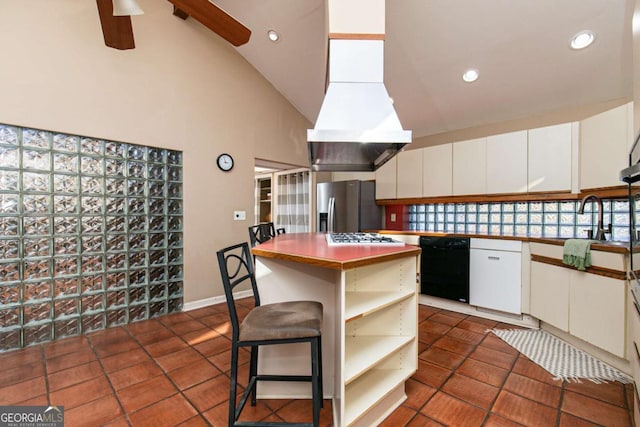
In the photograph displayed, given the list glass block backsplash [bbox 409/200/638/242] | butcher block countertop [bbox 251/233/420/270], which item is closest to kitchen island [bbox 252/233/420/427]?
butcher block countertop [bbox 251/233/420/270]

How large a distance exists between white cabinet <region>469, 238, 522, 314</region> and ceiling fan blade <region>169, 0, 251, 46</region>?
295 centimetres

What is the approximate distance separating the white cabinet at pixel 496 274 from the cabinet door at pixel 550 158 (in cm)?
66

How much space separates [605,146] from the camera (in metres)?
2.31

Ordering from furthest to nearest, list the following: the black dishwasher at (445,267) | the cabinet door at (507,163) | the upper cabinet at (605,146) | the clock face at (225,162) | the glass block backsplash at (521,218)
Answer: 1. the clock face at (225,162)
2. the black dishwasher at (445,267)
3. the cabinet door at (507,163)
4. the glass block backsplash at (521,218)
5. the upper cabinet at (605,146)

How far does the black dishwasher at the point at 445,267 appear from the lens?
3.01 metres

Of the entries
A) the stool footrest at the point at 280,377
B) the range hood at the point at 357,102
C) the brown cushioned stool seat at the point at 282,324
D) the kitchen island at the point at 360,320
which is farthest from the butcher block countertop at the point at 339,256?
the range hood at the point at 357,102

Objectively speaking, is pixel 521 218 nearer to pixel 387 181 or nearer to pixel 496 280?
pixel 496 280

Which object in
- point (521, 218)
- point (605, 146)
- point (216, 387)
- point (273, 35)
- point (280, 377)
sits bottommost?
point (216, 387)

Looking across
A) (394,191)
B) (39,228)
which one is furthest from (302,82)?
(39,228)

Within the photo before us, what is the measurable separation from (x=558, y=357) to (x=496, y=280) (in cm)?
84

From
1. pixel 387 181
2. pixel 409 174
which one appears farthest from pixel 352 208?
pixel 409 174

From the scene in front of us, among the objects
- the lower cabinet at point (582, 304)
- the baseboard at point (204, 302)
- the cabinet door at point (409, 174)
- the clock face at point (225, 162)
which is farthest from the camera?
the cabinet door at point (409, 174)

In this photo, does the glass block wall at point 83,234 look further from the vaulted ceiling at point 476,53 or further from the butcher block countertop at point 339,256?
the butcher block countertop at point 339,256

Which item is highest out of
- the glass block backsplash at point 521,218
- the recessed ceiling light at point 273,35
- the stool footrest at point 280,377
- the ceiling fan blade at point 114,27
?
the recessed ceiling light at point 273,35
